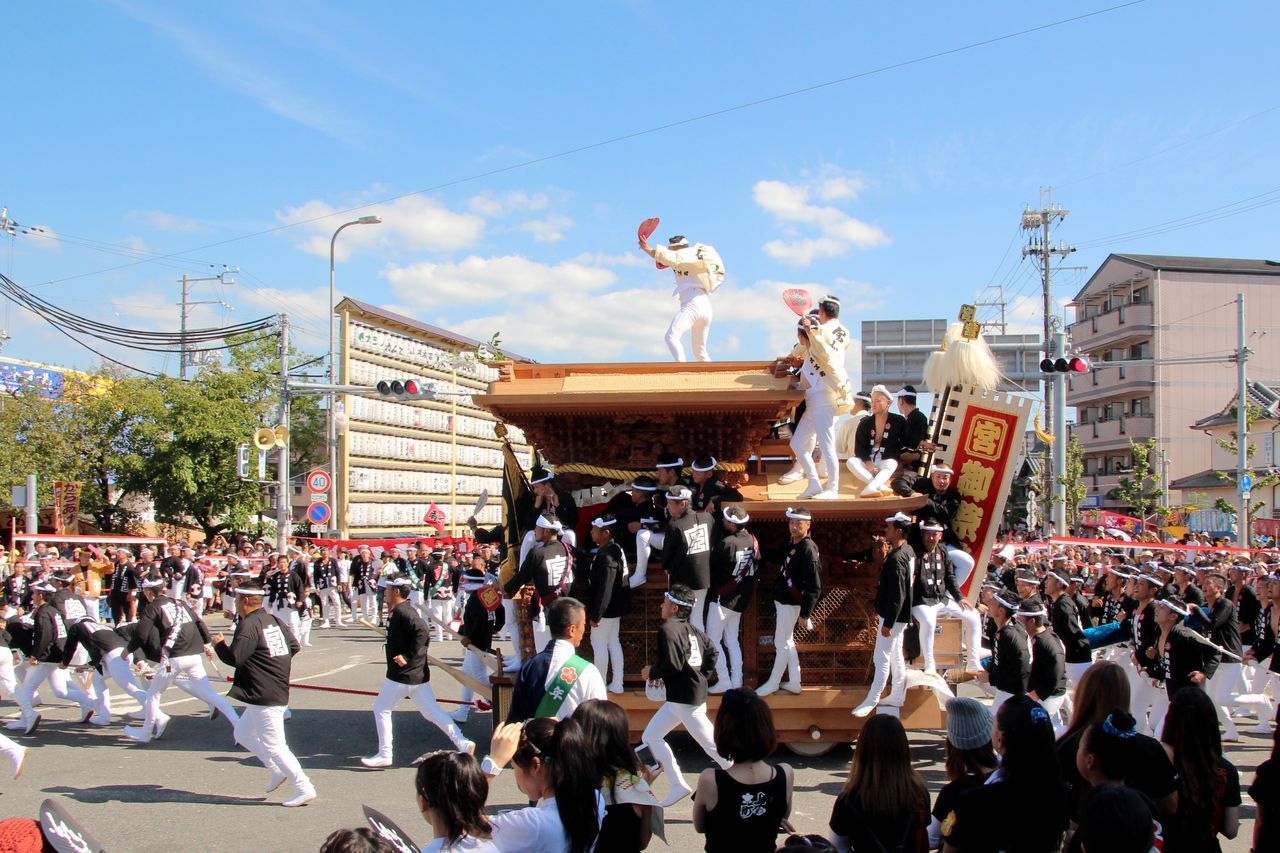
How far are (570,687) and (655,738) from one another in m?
1.98

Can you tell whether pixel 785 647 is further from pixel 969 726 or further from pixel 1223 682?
pixel 969 726

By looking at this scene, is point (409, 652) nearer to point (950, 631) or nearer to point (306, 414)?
point (950, 631)

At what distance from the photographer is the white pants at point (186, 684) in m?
9.97

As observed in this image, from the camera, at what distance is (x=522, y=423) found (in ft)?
32.7

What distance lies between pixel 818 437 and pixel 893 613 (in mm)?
1874

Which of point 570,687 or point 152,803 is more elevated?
Result: point 570,687

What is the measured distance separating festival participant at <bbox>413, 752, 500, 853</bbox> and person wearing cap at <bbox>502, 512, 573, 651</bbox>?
16.7ft

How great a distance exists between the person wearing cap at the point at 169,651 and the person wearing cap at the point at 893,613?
6.42 m

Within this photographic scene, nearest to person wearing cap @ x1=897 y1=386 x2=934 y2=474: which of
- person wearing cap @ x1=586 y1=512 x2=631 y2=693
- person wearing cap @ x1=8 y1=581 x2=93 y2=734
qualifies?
person wearing cap @ x1=586 y1=512 x2=631 y2=693

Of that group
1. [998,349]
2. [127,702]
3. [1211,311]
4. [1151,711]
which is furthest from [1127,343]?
[127,702]

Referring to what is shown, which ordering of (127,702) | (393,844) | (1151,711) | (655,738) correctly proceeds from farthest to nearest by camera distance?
1. (127,702)
2. (1151,711)
3. (655,738)
4. (393,844)

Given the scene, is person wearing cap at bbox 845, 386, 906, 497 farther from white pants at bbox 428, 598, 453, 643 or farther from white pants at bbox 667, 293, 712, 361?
white pants at bbox 428, 598, 453, 643

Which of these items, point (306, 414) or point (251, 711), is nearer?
point (251, 711)

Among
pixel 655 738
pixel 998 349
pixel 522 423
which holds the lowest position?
pixel 655 738
